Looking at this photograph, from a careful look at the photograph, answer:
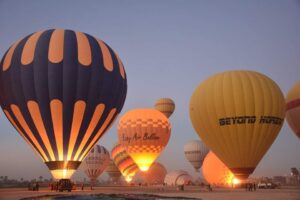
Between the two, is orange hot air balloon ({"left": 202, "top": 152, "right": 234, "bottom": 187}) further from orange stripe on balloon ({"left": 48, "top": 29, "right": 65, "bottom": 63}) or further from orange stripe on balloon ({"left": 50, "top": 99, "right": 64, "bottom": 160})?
orange stripe on balloon ({"left": 48, "top": 29, "right": 65, "bottom": 63})

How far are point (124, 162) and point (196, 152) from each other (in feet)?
38.7

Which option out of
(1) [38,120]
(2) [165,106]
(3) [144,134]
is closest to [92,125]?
(1) [38,120]

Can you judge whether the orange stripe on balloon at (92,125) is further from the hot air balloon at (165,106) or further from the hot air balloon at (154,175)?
the hot air balloon at (165,106)

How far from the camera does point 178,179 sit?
53250mm

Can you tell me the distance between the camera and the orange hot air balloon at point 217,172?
38562 mm

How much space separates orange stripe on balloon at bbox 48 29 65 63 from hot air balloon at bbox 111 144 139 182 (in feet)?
103

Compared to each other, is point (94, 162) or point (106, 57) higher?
point (106, 57)

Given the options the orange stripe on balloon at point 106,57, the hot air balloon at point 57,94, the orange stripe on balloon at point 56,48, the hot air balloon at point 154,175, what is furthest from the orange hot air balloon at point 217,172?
the orange stripe on balloon at point 56,48

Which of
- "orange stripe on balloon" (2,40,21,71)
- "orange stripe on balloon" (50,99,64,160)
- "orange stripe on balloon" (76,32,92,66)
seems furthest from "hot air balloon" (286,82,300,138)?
"orange stripe on balloon" (2,40,21,71)

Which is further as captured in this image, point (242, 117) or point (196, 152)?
point (196, 152)

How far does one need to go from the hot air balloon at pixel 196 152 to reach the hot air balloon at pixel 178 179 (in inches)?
208

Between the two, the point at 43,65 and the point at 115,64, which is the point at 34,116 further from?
the point at 115,64

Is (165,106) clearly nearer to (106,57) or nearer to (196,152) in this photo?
(196,152)

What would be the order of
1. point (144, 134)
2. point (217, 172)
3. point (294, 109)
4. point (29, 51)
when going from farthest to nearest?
point (144, 134) → point (217, 172) → point (294, 109) → point (29, 51)
